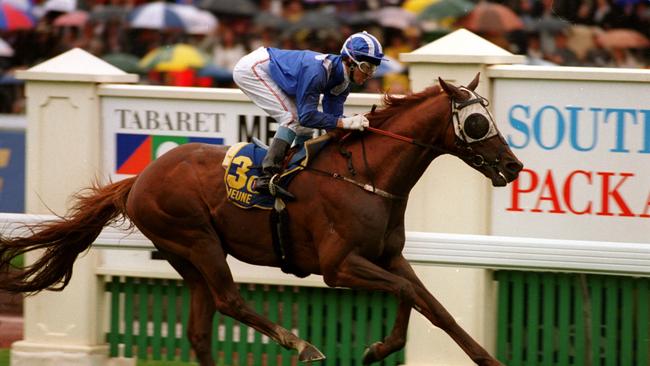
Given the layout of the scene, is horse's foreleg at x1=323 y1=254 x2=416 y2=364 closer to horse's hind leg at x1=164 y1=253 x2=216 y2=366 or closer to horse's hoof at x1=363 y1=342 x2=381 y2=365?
horse's hoof at x1=363 y1=342 x2=381 y2=365

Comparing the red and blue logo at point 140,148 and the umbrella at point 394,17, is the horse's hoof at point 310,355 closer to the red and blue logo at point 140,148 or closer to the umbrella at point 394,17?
the red and blue logo at point 140,148

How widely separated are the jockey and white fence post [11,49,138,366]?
4.90ft

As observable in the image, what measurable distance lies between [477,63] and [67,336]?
10.3ft

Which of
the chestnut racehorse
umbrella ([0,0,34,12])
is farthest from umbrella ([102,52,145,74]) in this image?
the chestnut racehorse

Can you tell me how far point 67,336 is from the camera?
26.9 ft

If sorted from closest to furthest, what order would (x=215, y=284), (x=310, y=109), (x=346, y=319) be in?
(x=310, y=109) → (x=215, y=284) → (x=346, y=319)

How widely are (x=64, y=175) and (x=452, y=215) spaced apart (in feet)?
8.21

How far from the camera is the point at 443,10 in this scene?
14.1 m

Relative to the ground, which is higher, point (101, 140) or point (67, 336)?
point (101, 140)

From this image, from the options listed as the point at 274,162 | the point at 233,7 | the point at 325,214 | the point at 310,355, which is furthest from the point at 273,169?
the point at 233,7

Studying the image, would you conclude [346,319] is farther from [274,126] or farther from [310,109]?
[310,109]

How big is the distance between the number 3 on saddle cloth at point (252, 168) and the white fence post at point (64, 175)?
1448 millimetres

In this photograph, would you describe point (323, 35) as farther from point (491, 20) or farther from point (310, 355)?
point (310, 355)

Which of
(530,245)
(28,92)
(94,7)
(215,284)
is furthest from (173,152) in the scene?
(94,7)
